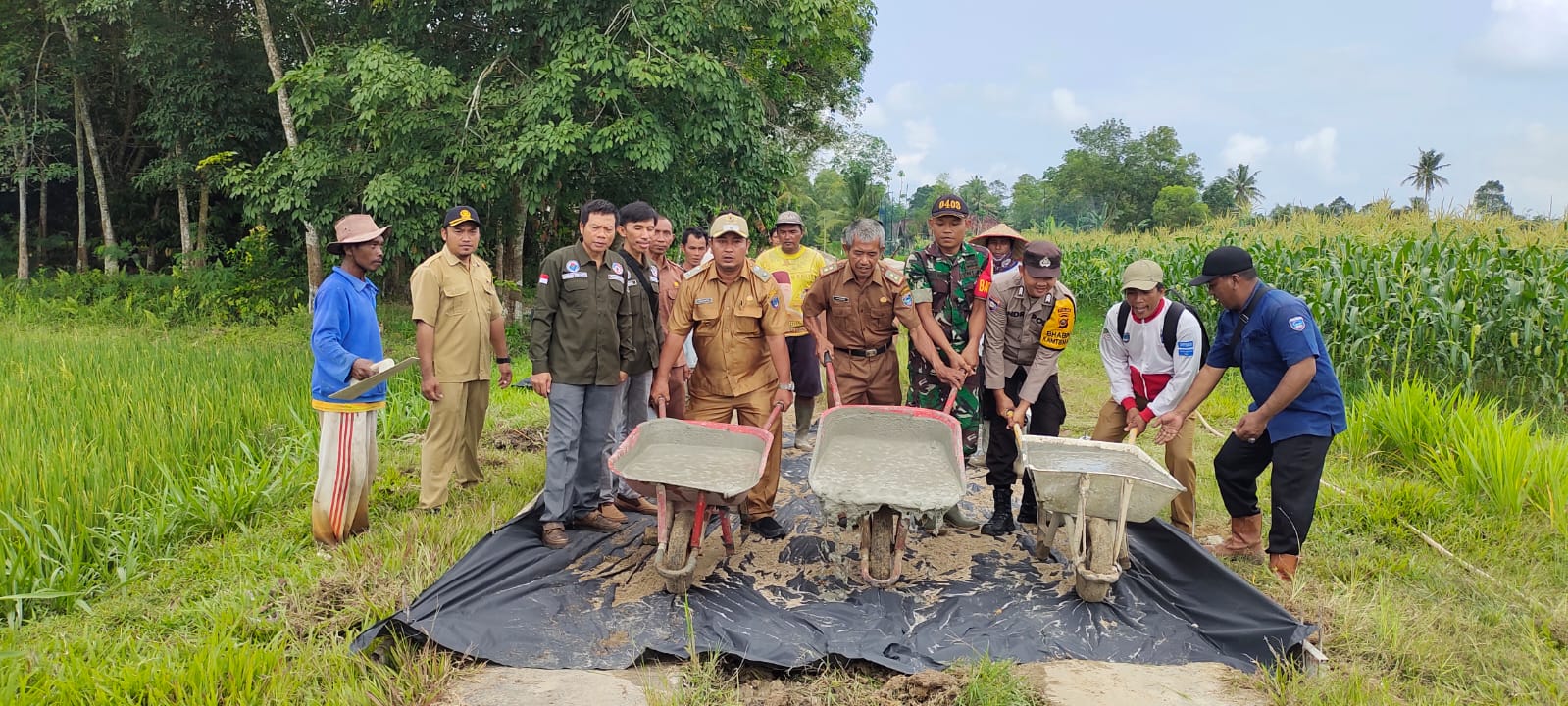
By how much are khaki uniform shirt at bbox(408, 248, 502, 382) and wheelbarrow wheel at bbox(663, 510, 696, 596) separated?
5.55ft

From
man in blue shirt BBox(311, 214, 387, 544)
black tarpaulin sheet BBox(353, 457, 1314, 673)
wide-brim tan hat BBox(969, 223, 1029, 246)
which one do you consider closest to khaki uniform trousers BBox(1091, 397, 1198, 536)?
black tarpaulin sheet BBox(353, 457, 1314, 673)

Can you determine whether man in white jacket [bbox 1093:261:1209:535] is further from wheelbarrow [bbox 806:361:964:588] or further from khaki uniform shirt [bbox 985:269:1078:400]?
wheelbarrow [bbox 806:361:964:588]

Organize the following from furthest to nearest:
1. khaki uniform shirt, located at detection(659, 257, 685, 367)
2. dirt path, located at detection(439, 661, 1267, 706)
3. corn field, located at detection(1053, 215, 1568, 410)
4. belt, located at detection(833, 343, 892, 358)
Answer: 1. corn field, located at detection(1053, 215, 1568, 410)
2. khaki uniform shirt, located at detection(659, 257, 685, 367)
3. belt, located at detection(833, 343, 892, 358)
4. dirt path, located at detection(439, 661, 1267, 706)

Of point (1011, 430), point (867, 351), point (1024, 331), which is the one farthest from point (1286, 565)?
point (867, 351)

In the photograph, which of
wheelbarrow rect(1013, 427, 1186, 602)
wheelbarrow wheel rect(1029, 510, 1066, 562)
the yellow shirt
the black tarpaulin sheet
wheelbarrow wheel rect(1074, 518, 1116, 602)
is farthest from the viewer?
the yellow shirt

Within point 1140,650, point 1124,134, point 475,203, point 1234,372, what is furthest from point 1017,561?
point 1124,134

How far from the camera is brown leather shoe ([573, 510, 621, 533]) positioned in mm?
4145

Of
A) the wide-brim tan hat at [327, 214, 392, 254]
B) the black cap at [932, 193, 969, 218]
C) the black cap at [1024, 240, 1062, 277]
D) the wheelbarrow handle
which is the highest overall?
the black cap at [932, 193, 969, 218]

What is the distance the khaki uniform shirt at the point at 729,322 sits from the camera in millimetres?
3986

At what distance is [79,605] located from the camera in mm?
3242

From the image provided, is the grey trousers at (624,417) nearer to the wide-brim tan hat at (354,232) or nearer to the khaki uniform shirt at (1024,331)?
the wide-brim tan hat at (354,232)

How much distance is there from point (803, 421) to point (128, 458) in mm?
3894

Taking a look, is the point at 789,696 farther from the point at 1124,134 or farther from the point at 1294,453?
the point at 1124,134

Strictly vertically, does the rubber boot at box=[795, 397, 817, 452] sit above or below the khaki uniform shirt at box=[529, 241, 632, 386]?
below
